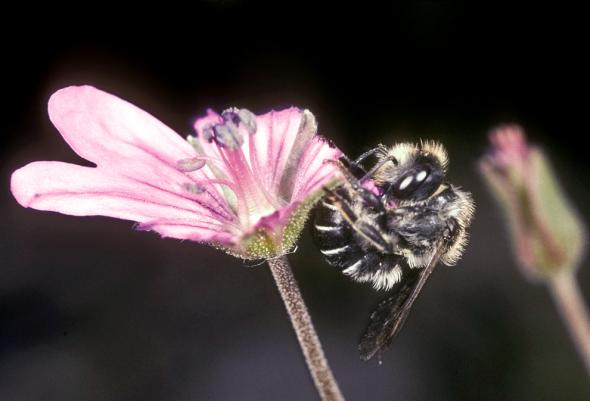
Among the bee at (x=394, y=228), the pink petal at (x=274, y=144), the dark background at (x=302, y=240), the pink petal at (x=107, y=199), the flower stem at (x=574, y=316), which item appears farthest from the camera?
the dark background at (x=302, y=240)

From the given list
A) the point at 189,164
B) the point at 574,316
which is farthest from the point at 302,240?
the point at 574,316

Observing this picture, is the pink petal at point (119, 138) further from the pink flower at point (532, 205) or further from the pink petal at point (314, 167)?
the pink flower at point (532, 205)

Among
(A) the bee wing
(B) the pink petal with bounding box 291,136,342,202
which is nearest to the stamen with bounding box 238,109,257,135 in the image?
(B) the pink petal with bounding box 291,136,342,202

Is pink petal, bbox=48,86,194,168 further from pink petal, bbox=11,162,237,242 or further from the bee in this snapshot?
the bee

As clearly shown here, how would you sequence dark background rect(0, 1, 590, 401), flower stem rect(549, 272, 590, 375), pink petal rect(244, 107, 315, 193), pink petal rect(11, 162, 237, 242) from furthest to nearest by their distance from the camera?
dark background rect(0, 1, 590, 401) < pink petal rect(244, 107, 315, 193) < pink petal rect(11, 162, 237, 242) < flower stem rect(549, 272, 590, 375)

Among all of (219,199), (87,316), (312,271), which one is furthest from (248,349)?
(219,199)

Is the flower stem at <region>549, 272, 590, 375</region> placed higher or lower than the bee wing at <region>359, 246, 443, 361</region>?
lower

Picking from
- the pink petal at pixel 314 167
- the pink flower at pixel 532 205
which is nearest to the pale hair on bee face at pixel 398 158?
the pink petal at pixel 314 167
